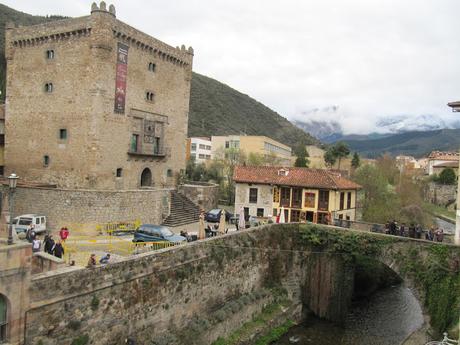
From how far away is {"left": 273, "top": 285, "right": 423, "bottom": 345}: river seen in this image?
78.1 ft

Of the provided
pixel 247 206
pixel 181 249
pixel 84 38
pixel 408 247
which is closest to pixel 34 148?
pixel 84 38

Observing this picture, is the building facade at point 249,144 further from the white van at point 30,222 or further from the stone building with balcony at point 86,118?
the white van at point 30,222

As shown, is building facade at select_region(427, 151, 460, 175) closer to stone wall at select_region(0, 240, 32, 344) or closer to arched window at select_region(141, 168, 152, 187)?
arched window at select_region(141, 168, 152, 187)

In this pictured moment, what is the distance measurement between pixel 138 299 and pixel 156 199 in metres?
15.1

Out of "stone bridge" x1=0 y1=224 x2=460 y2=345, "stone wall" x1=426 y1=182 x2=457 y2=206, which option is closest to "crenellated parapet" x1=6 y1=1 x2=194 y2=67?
"stone bridge" x1=0 y1=224 x2=460 y2=345

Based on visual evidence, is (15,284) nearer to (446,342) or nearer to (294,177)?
(446,342)

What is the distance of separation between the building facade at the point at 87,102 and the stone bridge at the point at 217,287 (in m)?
14.5

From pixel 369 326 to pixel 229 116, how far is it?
119 m

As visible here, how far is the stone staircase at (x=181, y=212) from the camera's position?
3244cm

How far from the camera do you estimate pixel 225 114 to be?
459 feet

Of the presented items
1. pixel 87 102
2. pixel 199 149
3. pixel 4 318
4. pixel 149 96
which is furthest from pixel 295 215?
pixel 199 149

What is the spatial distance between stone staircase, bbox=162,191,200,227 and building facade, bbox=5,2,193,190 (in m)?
3.61

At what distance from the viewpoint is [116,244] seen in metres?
24.3

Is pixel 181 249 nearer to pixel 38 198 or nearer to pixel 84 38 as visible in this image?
pixel 38 198
